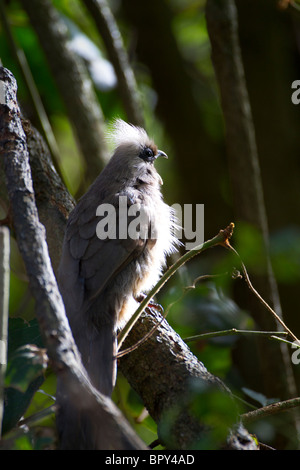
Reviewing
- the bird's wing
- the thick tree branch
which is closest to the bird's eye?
the bird's wing

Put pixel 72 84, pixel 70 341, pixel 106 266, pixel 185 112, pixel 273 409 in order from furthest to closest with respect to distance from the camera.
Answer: pixel 185 112
pixel 72 84
pixel 106 266
pixel 273 409
pixel 70 341

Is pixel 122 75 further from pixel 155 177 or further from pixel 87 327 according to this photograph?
pixel 87 327

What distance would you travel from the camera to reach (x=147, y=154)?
395cm

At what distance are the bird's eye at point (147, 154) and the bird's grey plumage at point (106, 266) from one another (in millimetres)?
395

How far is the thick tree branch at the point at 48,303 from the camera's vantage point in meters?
1.45

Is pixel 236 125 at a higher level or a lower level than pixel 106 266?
higher

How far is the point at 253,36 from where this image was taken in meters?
5.30

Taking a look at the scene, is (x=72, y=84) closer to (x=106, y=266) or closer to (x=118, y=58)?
(x=118, y=58)

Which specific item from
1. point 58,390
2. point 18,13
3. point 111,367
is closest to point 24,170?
point 58,390

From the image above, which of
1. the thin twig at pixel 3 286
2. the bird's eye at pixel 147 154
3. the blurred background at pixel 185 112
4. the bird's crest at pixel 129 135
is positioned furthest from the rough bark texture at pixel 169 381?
the bird's crest at pixel 129 135

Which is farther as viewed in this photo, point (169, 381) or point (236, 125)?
point (236, 125)

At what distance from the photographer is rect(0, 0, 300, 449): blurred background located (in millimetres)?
3684

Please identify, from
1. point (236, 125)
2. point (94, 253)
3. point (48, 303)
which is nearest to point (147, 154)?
point (236, 125)

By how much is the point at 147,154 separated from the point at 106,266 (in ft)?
4.60
